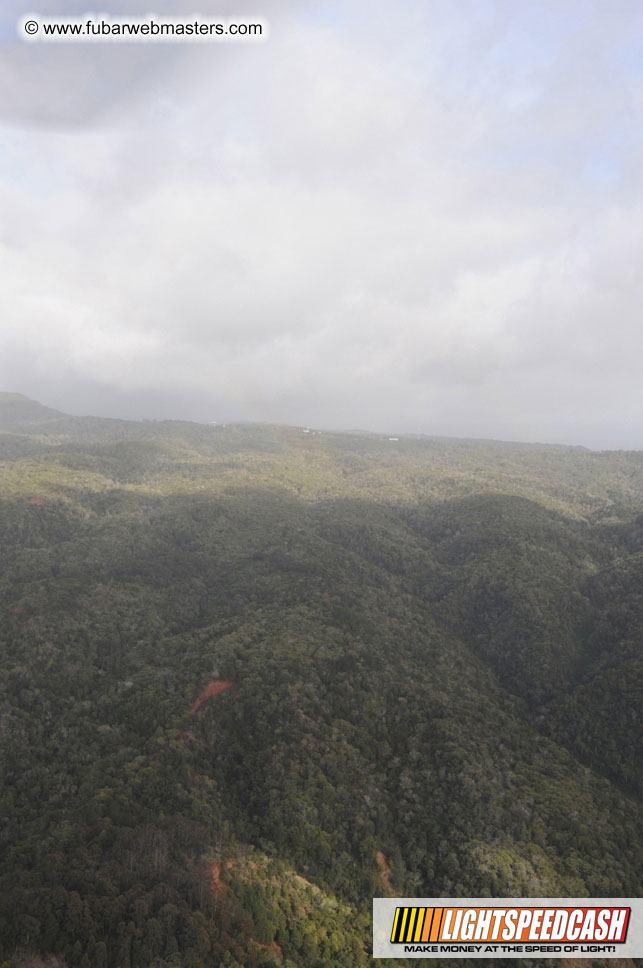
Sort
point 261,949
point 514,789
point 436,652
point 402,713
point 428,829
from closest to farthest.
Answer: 1. point 261,949
2. point 428,829
3. point 514,789
4. point 402,713
5. point 436,652

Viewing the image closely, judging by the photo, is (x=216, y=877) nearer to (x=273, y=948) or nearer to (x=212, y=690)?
(x=273, y=948)

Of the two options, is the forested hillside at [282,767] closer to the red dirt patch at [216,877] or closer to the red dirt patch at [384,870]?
the red dirt patch at [216,877]

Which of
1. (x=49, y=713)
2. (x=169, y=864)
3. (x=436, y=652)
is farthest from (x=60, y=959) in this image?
(x=436, y=652)

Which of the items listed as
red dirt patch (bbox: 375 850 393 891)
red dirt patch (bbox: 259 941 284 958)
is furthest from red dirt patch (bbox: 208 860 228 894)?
red dirt patch (bbox: 375 850 393 891)

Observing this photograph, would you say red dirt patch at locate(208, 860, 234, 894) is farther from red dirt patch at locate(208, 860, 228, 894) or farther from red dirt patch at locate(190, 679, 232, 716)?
red dirt patch at locate(190, 679, 232, 716)

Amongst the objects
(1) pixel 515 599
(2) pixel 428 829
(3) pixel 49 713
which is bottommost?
(2) pixel 428 829

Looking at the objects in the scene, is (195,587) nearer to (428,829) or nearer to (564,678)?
(428,829)
